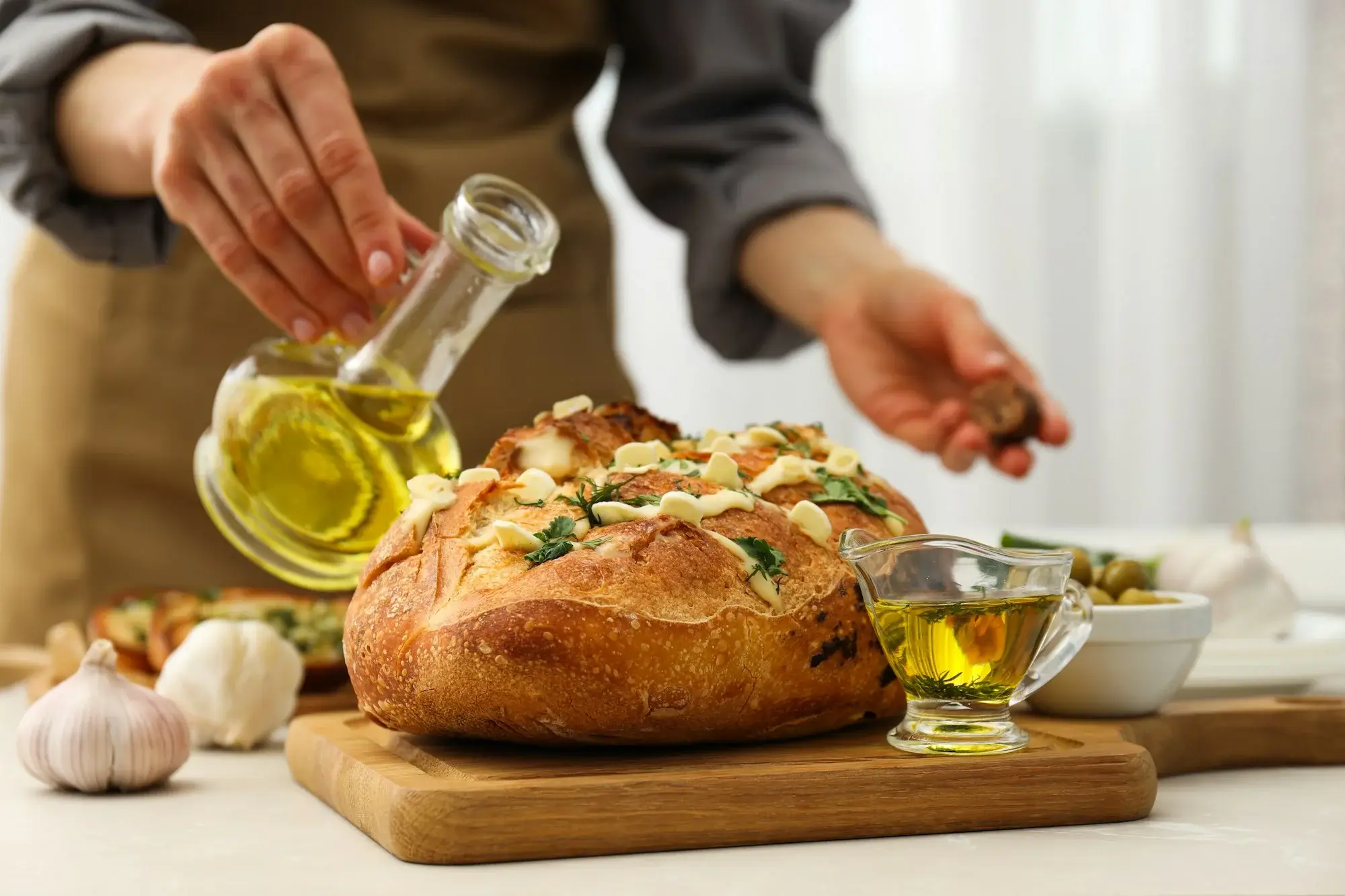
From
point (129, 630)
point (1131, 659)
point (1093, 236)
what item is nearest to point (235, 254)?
point (129, 630)

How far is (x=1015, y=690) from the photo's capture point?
0.88 metres

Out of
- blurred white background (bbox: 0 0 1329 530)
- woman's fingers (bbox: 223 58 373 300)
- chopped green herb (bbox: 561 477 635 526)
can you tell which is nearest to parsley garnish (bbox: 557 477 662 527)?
chopped green herb (bbox: 561 477 635 526)

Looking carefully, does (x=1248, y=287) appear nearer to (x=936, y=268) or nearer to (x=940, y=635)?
(x=936, y=268)

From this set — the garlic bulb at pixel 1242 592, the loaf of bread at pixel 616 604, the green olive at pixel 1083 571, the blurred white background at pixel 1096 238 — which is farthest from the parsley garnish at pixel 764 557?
the blurred white background at pixel 1096 238

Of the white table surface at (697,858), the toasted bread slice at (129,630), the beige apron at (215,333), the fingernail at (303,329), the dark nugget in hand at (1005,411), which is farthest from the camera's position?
the beige apron at (215,333)

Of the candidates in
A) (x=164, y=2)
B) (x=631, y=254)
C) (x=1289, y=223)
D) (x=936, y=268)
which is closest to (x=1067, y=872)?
(x=164, y=2)

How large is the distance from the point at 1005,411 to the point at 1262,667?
0.39 metres

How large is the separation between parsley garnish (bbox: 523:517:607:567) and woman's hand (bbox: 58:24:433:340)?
0.31 m

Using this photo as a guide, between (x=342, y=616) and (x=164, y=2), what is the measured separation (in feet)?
2.63

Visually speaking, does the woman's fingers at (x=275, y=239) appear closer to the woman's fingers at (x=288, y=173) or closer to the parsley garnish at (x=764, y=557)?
the woman's fingers at (x=288, y=173)

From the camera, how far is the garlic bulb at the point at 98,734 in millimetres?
941

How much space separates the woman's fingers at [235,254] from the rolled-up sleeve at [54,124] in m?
0.21

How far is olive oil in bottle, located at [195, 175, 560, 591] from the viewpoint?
42.2 inches

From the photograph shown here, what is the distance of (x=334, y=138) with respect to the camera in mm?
1071
